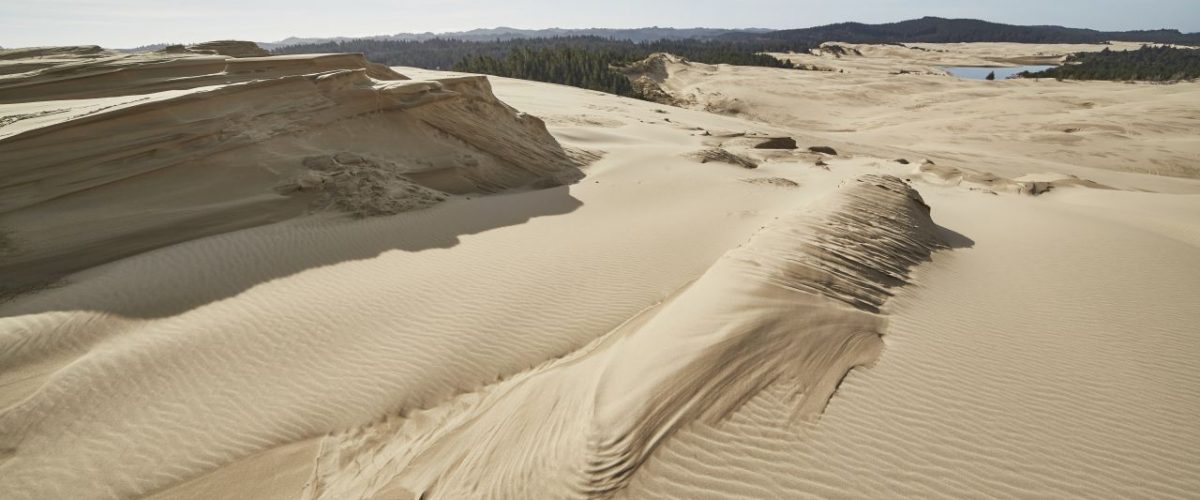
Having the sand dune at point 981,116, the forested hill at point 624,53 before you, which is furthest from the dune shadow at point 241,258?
the sand dune at point 981,116

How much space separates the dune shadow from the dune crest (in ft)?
9.45

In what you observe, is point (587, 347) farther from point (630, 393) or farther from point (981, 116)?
point (981, 116)

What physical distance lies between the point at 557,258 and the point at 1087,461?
16.4 ft

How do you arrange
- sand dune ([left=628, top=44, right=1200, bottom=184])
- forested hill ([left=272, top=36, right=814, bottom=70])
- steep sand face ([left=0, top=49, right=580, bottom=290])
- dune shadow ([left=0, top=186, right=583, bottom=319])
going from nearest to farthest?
dune shadow ([left=0, top=186, right=583, bottom=319]), steep sand face ([left=0, top=49, right=580, bottom=290]), sand dune ([left=628, top=44, right=1200, bottom=184]), forested hill ([left=272, top=36, right=814, bottom=70])

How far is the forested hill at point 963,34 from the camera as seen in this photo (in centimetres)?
11394

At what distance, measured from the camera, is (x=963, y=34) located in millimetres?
121062

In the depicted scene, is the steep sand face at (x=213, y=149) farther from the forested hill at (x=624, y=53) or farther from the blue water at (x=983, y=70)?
the blue water at (x=983, y=70)

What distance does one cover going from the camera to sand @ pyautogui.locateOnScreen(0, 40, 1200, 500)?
9.80ft

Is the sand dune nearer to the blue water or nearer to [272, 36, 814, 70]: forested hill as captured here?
[272, 36, 814, 70]: forested hill

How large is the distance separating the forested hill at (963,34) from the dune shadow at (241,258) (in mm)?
128925

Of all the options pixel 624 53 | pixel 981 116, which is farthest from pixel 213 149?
pixel 624 53

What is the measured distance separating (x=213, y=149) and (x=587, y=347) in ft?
20.1

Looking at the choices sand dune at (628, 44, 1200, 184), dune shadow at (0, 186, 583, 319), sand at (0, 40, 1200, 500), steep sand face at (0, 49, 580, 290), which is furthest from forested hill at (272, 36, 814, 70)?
sand dune at (628, 44, 1200, 184)

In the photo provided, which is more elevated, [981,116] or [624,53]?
[624,53]
